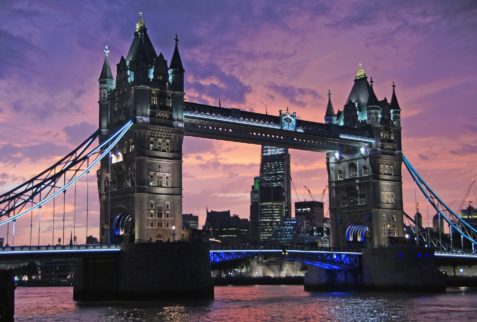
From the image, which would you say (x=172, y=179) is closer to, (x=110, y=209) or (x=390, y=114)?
(x=110, y=209)

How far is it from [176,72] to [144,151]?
1073 centimetres

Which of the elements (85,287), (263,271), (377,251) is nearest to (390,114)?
(377,251)

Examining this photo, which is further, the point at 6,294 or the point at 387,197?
the point at 387,197

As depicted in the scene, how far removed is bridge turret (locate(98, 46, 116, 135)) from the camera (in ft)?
303

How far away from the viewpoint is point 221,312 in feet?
233

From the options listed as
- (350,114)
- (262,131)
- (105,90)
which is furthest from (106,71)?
(350,114)

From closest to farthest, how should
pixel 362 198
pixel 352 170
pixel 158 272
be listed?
1. pixel 158 272
2. pixel 362 198
3. pixel 352 170

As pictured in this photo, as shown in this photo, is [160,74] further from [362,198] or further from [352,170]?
[362,198]

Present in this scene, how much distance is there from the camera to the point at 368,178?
112 m

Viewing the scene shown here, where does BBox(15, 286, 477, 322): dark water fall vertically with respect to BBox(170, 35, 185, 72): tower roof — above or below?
below

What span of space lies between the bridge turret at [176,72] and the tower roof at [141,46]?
2.41 meters

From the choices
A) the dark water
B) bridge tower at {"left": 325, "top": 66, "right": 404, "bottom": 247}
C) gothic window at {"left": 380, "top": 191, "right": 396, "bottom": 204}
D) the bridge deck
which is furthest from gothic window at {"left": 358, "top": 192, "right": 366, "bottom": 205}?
the dark water

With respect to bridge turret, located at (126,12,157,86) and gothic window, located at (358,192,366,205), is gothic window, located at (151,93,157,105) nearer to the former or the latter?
bridge turret, located at (126,12,157,86)

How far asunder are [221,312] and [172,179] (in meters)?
22.4
